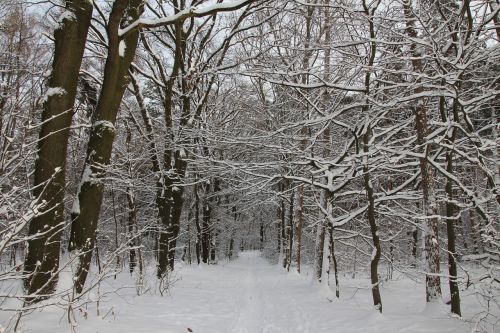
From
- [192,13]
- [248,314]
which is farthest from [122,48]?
[248,314]

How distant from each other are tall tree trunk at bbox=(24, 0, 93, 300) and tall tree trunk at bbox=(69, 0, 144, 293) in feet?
1.40

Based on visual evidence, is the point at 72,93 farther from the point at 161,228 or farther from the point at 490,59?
the point at 161,228

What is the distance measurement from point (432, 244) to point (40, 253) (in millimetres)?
6772

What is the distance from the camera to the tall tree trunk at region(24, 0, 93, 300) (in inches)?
190

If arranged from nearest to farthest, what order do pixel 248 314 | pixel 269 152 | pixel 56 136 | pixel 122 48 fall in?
pixel 56 136, pixel 122 48, pixel 248 314, pixel 269 152

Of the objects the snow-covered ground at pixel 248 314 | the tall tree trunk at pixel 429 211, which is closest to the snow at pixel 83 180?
the snow-covered ground at pixel 248 314

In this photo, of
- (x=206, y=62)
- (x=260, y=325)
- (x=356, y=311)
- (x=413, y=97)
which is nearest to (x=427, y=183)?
(x=413, y=97)

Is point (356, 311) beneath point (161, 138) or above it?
beneath

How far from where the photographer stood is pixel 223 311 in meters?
9.08

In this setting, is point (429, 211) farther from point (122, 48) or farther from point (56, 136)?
point (56, 136)

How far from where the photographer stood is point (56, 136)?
16.3 feet

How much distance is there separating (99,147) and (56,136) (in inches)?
35.9

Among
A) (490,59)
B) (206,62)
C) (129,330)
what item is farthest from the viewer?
(206,62)

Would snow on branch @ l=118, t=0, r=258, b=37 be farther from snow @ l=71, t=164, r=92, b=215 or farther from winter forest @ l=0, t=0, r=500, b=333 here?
snow @ l=71, t=164, r=92, b=215
